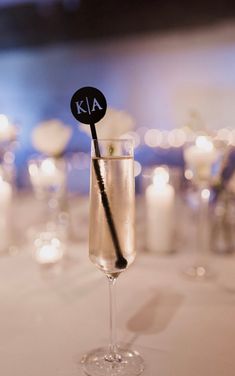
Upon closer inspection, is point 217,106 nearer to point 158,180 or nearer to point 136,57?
point 136,57

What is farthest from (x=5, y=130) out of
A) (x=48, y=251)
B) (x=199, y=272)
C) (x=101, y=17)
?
(x=101, y=17)

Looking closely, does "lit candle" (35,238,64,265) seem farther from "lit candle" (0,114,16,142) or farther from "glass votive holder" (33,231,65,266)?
"lit candle" (0,114,16,142)

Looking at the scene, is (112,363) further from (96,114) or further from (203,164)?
(203,164)

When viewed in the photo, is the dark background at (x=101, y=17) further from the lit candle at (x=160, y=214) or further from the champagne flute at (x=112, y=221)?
the champagne flute at (x=112, y=221)

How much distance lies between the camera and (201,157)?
117 centimetres

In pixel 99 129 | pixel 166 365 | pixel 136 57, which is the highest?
pixel 136 57

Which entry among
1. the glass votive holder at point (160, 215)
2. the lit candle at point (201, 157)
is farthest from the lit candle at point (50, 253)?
the lit candle at point (201, 157)

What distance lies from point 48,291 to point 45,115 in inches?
134

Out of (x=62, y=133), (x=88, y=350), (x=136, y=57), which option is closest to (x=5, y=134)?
(x=62, y=133)

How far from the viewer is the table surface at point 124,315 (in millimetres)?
701

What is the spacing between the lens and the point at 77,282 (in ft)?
3.59

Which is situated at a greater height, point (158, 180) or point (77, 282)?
point (158, 180)

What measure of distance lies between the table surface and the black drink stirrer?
17 cm

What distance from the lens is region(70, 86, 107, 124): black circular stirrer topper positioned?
705mm
